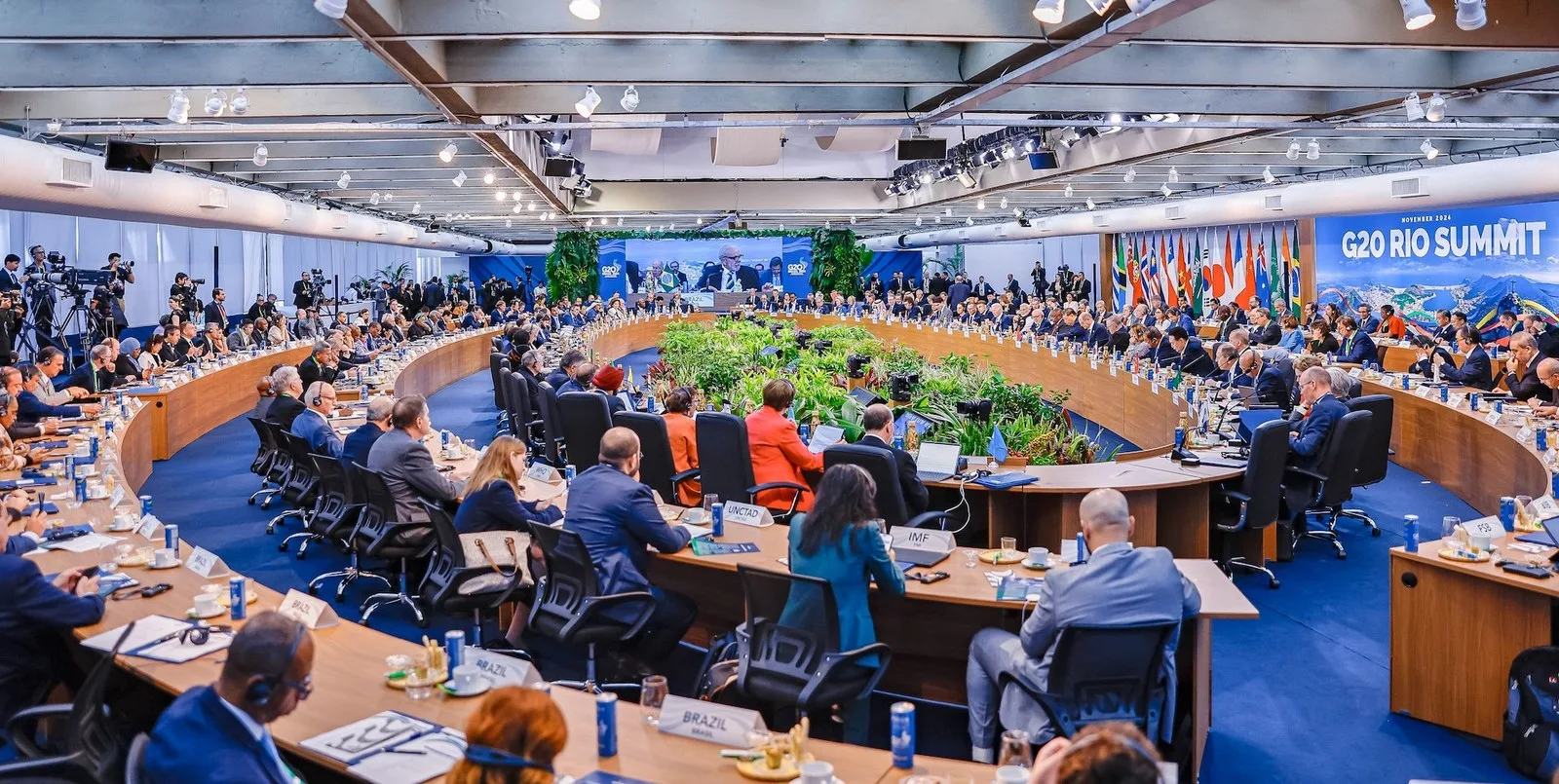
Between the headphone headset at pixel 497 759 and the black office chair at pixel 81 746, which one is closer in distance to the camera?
the headphone headset at pixel 497 759

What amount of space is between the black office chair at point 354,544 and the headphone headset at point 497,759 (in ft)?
13.9

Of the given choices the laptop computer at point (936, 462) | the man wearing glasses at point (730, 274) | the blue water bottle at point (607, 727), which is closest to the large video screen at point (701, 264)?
the man wearing glasses at point (730, 274)

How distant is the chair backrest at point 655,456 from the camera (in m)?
7.05

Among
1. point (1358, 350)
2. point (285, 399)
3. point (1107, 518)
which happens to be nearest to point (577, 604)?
point (1107, 518)

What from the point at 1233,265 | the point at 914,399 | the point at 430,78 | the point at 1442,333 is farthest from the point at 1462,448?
the point at 1233,265

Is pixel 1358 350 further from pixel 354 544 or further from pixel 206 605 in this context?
pixel 206 605

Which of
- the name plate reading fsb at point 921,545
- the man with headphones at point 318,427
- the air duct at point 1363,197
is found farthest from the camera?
the air duct at point 1363,197

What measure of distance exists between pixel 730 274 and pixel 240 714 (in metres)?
27.1

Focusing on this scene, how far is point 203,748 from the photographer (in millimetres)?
2467

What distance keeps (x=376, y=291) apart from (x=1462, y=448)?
25137 millimetres

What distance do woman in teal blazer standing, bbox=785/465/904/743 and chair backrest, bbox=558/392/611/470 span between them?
397 cm

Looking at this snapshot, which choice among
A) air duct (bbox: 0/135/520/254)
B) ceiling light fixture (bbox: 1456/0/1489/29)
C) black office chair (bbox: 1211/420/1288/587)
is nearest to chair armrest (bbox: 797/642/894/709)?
black office chair (bbox: 1211/420/1288/587)

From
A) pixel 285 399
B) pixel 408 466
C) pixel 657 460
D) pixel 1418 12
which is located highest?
pixel 1418 12

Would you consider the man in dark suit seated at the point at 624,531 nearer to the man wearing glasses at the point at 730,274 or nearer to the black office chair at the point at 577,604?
the black office chair at the point at 577,604
